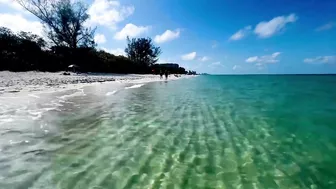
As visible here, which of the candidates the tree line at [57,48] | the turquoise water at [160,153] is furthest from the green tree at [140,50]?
the turquoise water at [160,153]

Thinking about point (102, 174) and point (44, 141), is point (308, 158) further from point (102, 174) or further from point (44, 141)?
point (44, 141)

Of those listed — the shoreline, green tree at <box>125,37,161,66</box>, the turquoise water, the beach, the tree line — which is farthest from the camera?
green tree at <box>125,37,161,66</box>

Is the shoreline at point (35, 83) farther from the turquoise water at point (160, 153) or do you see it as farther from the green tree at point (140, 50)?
the green tree at point (140, 50)

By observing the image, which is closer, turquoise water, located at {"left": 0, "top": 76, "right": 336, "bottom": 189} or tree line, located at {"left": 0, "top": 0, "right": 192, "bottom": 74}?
turquoise water, located at {"left": 0, "top": 76, "right": 336, "bottom": 189}

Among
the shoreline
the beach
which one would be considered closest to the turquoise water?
the shoreline

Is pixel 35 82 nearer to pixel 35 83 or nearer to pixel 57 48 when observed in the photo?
pixel 35 83

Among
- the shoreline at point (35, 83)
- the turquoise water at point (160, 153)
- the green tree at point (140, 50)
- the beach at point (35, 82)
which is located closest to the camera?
the turquoise water at point (160, 153)

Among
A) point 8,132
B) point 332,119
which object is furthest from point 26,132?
point 332,119

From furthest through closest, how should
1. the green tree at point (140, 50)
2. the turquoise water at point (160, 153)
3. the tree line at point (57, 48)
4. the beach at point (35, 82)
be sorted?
the green tree at point (140, 50) → the tree line at point (57, 48) → the beach at point (35, 82) → the turquoise water at point (160, 153)

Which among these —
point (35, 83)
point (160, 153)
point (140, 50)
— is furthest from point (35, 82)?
point (140, 50)

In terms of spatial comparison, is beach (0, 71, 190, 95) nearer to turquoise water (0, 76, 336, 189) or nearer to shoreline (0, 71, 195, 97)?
shoreline (0, 71, 195, 97)

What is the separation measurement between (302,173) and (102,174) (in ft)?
11.4

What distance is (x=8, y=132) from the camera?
571cm

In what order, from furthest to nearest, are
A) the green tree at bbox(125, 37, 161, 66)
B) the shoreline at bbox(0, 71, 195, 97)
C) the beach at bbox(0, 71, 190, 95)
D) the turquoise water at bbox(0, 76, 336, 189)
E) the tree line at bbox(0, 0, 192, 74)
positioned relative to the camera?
the green tree at bbox(125, 37, 161, 66) < the tree line at bbox(0, 0, 192, 74) < the beach at bbox(0, 71, 190, 95) < the shoreline at bbox(0, 71, 195, 97) < the turquoise water at bbox(0, 76, 336, 189)
